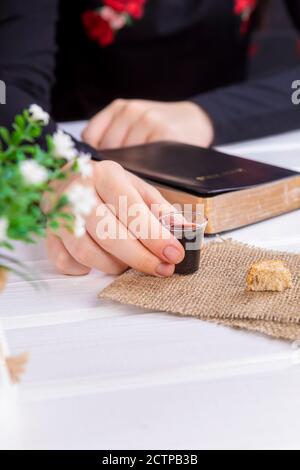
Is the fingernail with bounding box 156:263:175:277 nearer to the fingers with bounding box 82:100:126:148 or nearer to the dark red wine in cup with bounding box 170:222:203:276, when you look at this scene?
the dark red wine in cup with bounding box 170:222:203:276

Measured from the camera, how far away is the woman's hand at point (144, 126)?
1266 mm

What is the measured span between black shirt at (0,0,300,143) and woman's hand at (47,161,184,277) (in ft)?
1.97

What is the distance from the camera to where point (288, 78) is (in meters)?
1.48

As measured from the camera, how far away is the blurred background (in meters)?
2.82

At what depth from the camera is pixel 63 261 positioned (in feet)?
2.69

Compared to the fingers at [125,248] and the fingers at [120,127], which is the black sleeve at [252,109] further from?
the fingers at [125,248]

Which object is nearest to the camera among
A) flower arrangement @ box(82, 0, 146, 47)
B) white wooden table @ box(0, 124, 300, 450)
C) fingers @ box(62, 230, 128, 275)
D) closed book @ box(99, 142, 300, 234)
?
white wooden table @ box(0, 124, 300, 450)

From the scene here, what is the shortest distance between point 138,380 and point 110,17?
119 cm

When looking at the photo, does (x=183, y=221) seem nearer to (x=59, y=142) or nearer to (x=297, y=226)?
(x=297, y=226)

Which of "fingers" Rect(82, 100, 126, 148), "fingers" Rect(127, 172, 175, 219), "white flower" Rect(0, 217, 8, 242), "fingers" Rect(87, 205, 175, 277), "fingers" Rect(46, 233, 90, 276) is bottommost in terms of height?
"fingers" Rect(82, 100, 126, 148)

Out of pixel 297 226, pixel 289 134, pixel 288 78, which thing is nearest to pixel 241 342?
pixel 297 226

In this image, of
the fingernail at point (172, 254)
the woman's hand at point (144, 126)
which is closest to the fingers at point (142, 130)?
the woman's hand at point (144, 126)

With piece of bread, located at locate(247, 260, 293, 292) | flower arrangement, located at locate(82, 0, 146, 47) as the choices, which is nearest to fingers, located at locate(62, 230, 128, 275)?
piece of bread, located at locate(247, 260, 293, 292)
